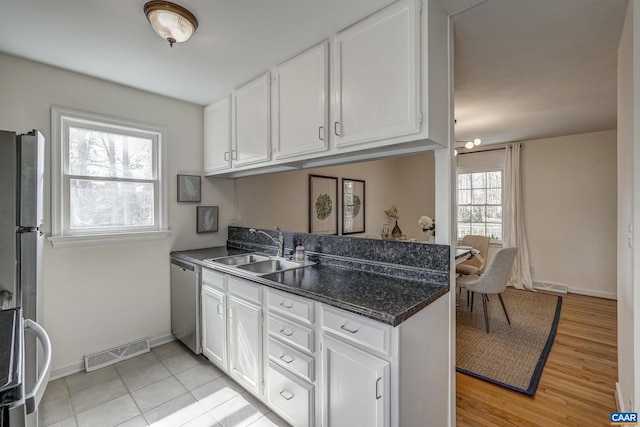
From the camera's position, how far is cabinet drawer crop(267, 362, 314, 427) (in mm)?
1569

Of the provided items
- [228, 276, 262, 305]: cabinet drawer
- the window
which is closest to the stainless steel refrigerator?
[228, 276, 262, 305]: cabinet drawer

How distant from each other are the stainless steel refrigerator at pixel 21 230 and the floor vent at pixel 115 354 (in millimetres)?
1230

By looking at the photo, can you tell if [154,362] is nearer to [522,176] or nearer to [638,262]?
[638,262]

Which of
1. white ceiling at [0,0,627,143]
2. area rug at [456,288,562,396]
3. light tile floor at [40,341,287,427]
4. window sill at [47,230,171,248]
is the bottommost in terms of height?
light tile floor at [40,341,287,427]

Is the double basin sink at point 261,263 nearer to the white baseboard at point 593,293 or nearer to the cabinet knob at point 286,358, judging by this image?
the cabinet knob at point 286,358

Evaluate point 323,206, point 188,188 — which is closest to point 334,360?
point 188,188

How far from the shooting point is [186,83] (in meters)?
2.53

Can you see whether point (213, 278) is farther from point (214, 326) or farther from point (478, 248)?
point (478, 248)

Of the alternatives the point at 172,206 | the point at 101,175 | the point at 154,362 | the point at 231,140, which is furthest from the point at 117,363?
the point at 231,140

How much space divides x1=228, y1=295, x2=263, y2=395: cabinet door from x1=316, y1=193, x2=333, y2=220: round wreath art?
2176mm

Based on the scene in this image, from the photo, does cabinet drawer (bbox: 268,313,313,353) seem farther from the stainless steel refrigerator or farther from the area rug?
the area rug

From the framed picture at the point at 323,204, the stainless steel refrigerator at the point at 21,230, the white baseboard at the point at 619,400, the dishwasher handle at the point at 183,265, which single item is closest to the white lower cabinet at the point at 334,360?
the dishwasher handle at the point at 183,265

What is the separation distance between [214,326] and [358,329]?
4.80 ft

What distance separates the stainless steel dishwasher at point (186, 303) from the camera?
249 centimetres
